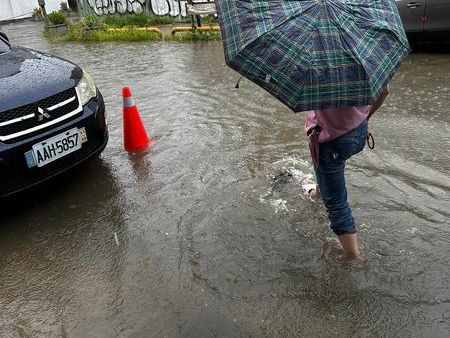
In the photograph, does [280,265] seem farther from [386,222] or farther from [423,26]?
[423,26]

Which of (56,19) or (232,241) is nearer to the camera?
(232,241)

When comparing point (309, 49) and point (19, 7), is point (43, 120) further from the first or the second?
point (19, 7)

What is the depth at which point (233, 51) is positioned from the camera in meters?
2.20

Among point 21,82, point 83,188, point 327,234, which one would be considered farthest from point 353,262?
point 21,82

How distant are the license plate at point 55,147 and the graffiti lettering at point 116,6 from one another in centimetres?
1273

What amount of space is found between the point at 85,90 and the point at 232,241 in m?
2.06

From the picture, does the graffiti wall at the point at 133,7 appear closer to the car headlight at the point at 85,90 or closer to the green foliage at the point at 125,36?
the green foliage at the point at 125,36

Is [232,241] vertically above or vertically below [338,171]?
below

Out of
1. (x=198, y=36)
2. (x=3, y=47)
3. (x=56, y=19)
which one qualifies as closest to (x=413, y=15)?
(x=198, y=36)

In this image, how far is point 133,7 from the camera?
15.6 metres

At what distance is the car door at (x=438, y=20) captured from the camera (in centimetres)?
707

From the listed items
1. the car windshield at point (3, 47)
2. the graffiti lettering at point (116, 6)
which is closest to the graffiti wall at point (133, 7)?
the graffiti lettering at point (116, 6)

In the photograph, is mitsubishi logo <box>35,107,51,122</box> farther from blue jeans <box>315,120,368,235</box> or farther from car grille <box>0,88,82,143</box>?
blue jeans <box>315,120,368,235</box>

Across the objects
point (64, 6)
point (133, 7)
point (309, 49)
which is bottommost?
point (309, 49)
